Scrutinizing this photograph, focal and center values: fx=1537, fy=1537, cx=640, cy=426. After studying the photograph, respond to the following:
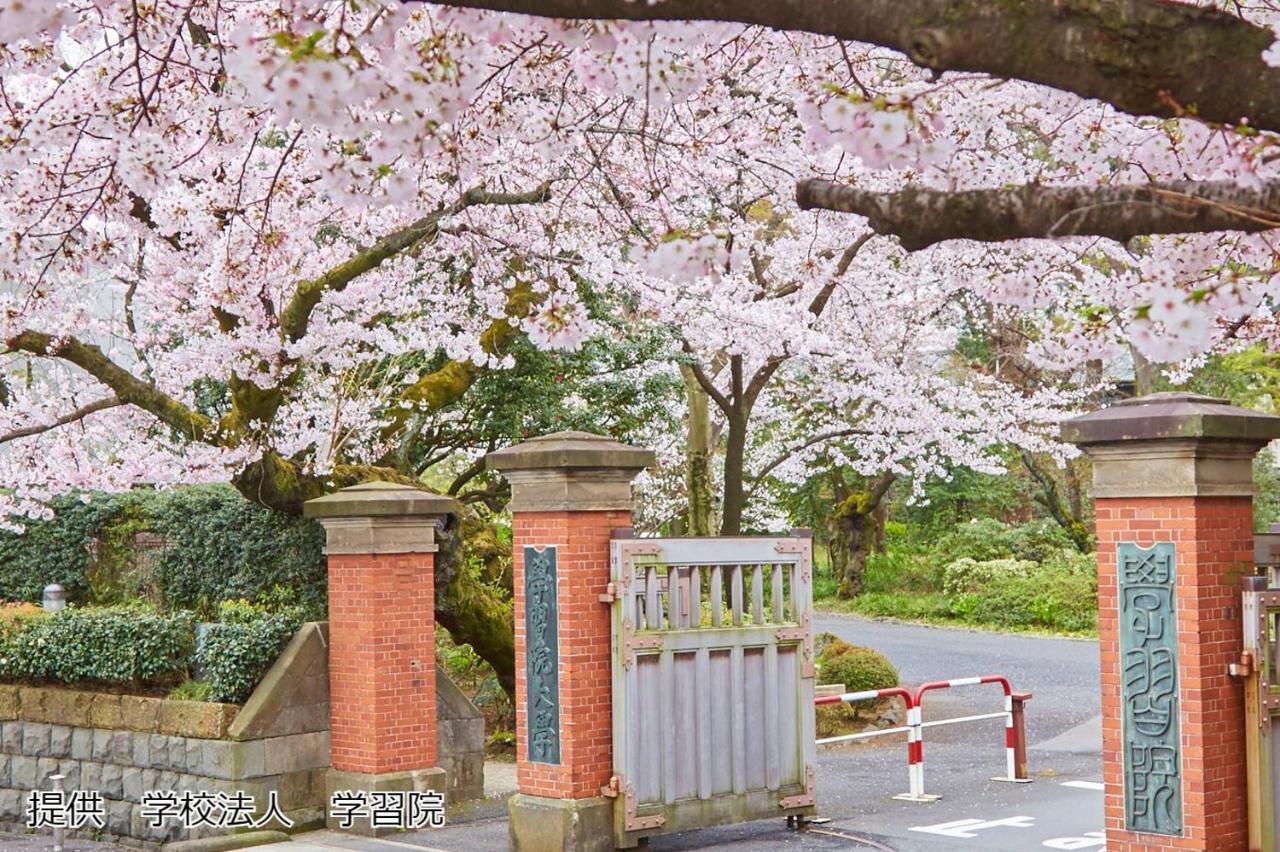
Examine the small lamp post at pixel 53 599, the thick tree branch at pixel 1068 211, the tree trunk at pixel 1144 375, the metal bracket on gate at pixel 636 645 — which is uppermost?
the tree trunk at pixel 1144 375

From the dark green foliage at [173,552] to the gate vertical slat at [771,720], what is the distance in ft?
11.9

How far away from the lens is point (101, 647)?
12.1 metres

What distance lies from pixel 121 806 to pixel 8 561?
3.78 meters

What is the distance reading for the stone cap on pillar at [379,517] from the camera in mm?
10672

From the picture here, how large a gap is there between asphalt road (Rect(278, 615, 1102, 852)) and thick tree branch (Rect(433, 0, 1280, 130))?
6.87 metres

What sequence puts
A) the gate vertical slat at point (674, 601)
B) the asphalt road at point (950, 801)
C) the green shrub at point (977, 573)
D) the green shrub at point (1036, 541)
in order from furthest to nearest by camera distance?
the green shrub at point (1036, 541)
the green shrub at point (977, 573)
the asphalt road at point (950, 801)
the gate vertical slat at point (674, 601)

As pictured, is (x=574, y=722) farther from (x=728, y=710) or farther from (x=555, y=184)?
(x=555, y=184)

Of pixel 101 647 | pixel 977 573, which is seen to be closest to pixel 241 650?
pixel 101 647

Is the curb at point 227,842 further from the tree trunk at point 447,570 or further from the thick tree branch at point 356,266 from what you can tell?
the thick tree branch at point 356,266

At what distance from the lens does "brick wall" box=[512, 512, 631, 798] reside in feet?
30.8

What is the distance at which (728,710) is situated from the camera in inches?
388

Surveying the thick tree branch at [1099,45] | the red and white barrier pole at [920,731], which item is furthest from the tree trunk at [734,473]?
the thick tree branch at [1099,45]

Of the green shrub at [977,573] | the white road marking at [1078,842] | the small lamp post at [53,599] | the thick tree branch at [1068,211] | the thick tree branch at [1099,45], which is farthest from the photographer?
the green shrub at [977,573]

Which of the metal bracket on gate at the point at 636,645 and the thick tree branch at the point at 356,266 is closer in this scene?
the metal bracket on gate at the point at 636,645
